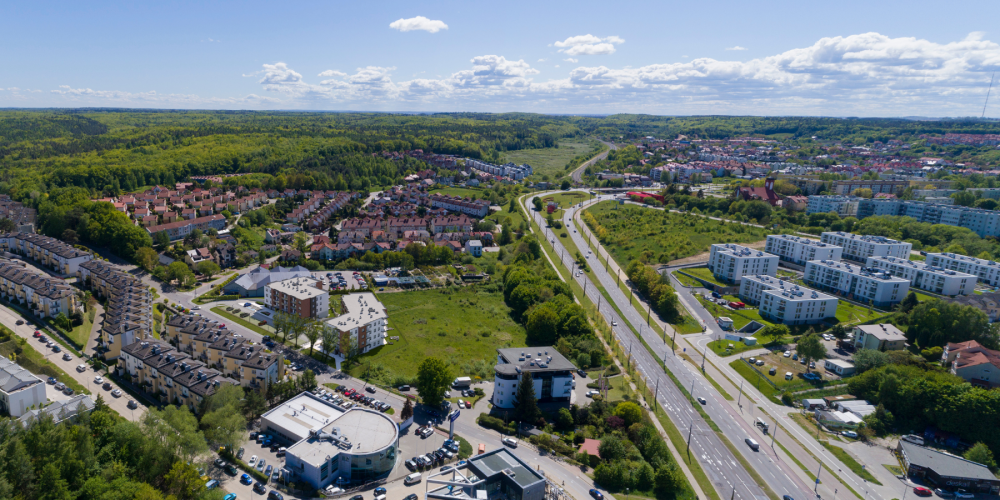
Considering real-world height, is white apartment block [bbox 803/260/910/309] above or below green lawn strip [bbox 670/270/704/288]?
above

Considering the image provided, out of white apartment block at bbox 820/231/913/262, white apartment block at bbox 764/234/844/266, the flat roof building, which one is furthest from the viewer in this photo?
white apartment block at bbox 820/231/913/262

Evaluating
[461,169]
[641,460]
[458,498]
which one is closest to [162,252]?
[458,498]

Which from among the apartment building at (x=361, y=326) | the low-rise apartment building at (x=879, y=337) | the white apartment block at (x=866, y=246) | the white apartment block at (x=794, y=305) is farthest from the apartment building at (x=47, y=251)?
the white apartment block at (x=866, y=246)

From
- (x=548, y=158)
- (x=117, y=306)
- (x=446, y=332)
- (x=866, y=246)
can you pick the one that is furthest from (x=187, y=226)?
(x=548, y=158)

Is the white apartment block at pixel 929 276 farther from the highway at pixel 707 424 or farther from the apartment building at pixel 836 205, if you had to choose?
the highway at pixel 707 424

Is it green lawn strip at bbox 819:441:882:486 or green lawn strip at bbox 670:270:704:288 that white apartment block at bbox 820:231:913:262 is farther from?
green lawn strip at bbox 819:441:882:486

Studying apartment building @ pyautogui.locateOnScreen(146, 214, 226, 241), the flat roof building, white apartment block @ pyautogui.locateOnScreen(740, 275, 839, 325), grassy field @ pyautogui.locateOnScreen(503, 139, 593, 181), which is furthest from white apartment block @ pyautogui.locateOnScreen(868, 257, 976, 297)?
apartment building @ pyautogui.locateOnScreen(146, 214, 226, 241)

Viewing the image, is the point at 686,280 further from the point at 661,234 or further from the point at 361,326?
the point at 361,326

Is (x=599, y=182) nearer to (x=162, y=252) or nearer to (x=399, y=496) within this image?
(x=162, y=252)
